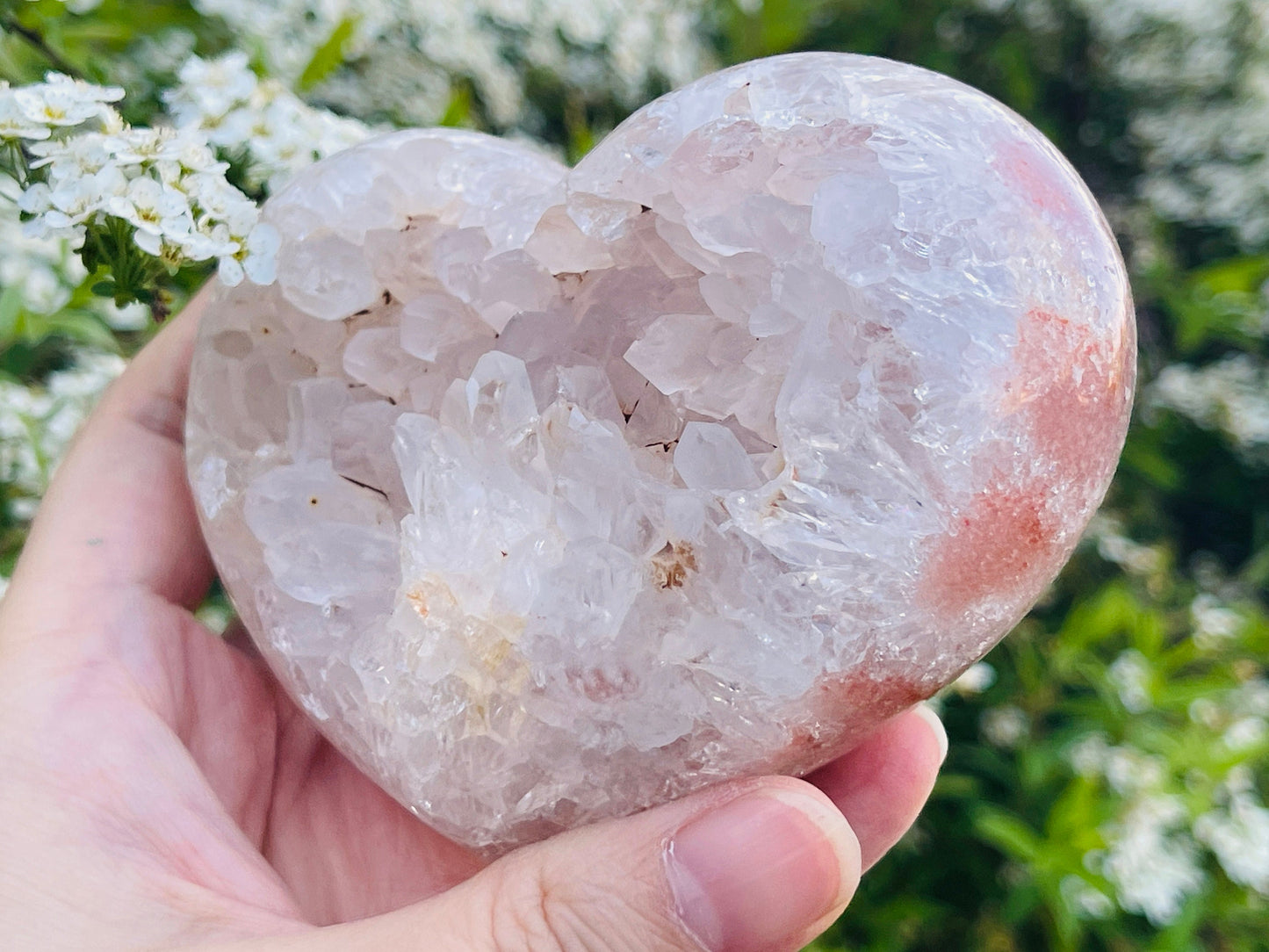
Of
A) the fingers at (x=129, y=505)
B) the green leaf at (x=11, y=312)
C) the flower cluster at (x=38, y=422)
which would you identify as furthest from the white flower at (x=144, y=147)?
the flower cluster at (x=38, y=422)

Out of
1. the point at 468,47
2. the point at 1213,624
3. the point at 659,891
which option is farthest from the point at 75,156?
the point at 1213,624

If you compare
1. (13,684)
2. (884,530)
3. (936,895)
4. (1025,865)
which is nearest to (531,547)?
(884,530)

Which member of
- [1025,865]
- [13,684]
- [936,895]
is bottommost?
[936,895]

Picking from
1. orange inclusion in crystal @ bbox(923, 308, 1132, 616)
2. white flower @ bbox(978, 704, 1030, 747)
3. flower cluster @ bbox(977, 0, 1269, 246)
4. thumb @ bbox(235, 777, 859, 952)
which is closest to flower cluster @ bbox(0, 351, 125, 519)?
thumb @ bbox(235, 777, 859, 952)

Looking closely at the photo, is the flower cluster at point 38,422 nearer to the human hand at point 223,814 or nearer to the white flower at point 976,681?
the human hand at point 223,814

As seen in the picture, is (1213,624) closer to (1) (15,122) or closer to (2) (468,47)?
(2) (468,47)

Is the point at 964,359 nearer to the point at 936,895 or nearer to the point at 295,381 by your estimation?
the point at 295,381

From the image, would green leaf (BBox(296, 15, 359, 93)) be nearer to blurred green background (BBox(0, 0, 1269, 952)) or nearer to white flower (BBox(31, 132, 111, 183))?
blurred green background (BBox(0, 0, 1269, 952))
